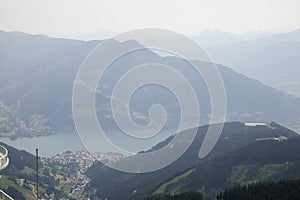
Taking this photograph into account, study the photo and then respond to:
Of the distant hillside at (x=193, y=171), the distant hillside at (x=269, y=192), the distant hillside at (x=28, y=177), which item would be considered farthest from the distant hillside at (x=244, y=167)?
the distant hillside at (x=28, y=177)

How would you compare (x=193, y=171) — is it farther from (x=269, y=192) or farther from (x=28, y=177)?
(x=269, y=192)

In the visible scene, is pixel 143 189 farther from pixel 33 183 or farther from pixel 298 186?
pixel 298 186

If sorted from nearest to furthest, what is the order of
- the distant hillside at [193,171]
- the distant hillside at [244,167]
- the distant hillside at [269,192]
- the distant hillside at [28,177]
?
the distant hillside at [269,192] → the distant hillside at [244,167] → the distant hillside at [193,171] → the distant hillside at [28,177]

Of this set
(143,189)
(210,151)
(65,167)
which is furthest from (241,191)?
(65,167)

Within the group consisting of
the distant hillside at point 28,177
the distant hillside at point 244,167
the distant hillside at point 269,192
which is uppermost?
the distant hillside at point 269,192

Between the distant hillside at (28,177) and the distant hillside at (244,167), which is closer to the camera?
the distant hillside at (244,167)

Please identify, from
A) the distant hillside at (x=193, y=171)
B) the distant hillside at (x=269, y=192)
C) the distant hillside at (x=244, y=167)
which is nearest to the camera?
the distant hillside at (x=269, y=192)

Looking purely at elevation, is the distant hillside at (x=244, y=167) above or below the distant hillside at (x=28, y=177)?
above

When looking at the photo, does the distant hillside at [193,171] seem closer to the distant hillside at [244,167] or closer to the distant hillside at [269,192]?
the distant hillside at [244,167]
